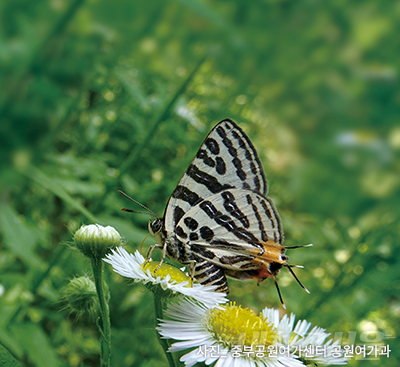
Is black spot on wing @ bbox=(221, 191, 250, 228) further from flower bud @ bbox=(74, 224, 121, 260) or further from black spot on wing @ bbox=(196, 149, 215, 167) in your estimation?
flower bud @ bbox=(74, 224, 121, 260)

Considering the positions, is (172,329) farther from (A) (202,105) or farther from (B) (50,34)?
(A) (202,105)

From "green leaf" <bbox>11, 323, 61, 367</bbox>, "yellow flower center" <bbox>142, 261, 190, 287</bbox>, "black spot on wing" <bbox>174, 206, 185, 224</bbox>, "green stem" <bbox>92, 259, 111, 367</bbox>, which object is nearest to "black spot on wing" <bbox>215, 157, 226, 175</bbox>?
"black spot on wing" <bbox>174, 206, 185, 224</bbox>

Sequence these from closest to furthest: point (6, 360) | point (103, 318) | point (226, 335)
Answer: point (6, 360)
point (103, 318)
point (226, 335)

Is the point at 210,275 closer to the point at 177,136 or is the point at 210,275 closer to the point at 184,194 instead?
the point at 184,194

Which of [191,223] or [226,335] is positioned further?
[191,223]

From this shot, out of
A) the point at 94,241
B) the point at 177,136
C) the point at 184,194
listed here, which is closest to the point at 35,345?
the point at 94,241

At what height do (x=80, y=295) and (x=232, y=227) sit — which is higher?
(x=232, y=227)

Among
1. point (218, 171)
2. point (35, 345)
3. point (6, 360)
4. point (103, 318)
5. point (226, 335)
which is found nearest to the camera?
point (6, 360)
